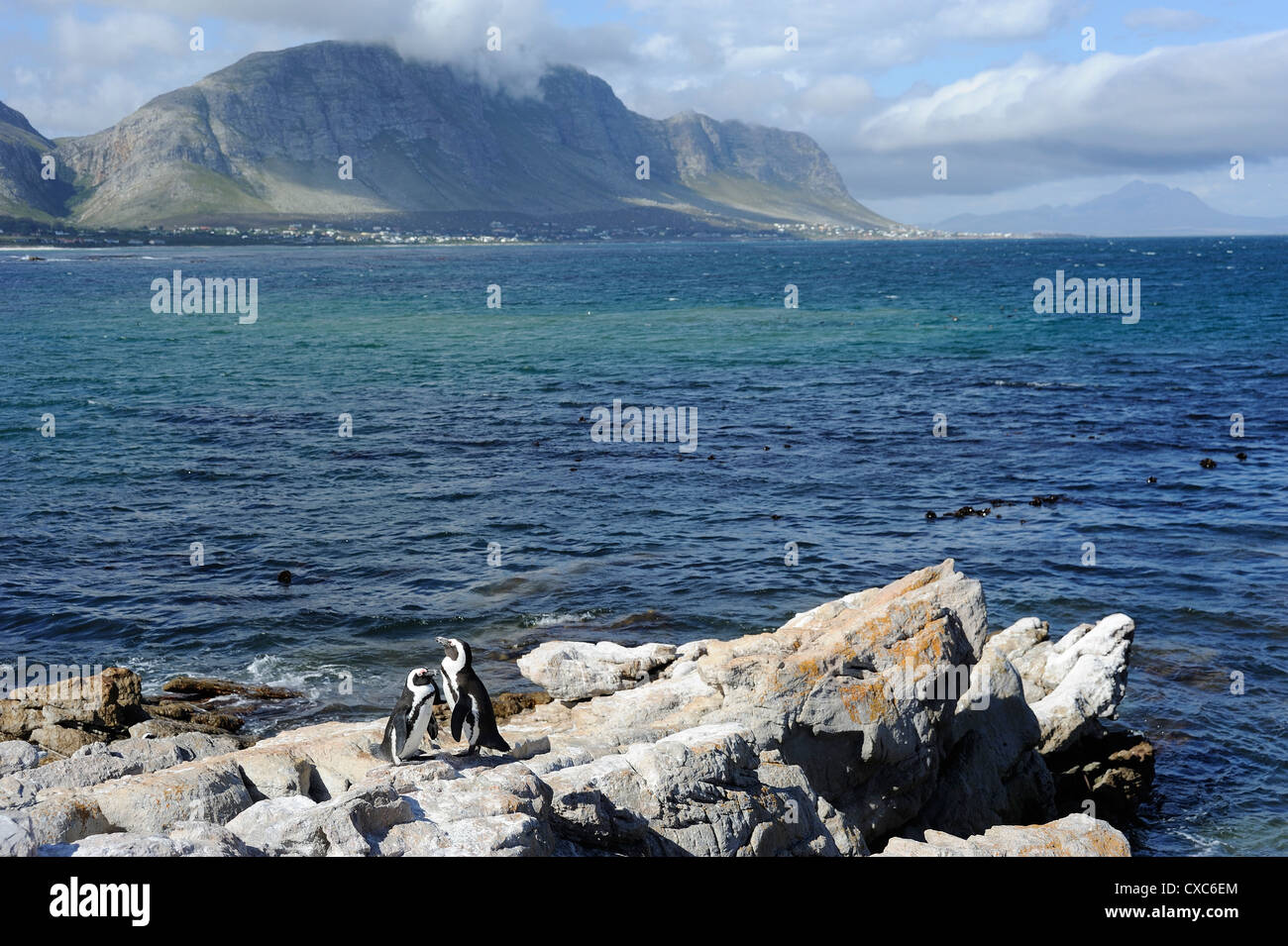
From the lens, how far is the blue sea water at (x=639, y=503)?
79.7 feet

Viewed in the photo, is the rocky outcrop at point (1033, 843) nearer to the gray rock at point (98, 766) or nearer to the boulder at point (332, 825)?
the boulder at point (332, 825)

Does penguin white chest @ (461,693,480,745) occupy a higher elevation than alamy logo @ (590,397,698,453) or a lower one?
lower

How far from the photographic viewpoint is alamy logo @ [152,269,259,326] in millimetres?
107062

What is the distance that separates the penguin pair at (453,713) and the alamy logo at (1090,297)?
3347 inches

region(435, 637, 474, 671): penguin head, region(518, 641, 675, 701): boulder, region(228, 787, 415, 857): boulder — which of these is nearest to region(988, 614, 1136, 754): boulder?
region(518, 641, 675, 701): boulder

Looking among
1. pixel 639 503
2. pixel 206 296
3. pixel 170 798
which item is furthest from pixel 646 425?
pixel 206 296

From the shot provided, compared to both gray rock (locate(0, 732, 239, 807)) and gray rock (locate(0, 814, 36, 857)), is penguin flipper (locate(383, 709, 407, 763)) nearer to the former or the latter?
gray rock (locate(0, 732, 239, 807))

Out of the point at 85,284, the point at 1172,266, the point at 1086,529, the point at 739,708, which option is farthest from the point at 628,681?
the point at 1172,266

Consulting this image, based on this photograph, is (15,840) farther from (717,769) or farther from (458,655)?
(717,769)

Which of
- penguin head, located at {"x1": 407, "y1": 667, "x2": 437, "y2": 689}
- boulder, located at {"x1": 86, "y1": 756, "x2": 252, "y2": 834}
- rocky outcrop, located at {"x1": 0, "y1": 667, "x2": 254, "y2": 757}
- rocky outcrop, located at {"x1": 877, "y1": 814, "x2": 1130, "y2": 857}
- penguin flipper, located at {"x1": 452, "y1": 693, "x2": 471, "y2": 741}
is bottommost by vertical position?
rocky outcrop, located at {"x1": 877, "y1": 814, "x2": 1130, "y2": 857}

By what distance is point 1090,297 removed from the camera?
12306cm
